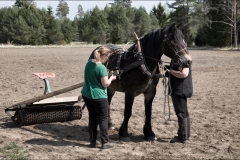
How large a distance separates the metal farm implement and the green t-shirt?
4.08ft

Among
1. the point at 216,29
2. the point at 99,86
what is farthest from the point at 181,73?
the point at 216,29

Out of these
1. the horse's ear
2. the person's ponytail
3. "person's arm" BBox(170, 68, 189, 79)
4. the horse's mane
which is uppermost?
the horse's ear

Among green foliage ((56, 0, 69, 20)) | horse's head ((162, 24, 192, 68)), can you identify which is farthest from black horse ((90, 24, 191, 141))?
green foliage ((56, 0, 69, 20))

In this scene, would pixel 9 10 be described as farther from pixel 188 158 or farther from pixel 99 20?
pixel 188 158

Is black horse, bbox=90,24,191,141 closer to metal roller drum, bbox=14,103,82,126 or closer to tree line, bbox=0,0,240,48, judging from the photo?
metal roller drum, bbox=14,103,82,126

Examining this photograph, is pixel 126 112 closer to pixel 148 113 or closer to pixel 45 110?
pixel 148 113

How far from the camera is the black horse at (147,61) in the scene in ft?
16.4

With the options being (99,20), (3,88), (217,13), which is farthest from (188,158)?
(99,20)

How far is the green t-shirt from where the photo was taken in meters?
4.92

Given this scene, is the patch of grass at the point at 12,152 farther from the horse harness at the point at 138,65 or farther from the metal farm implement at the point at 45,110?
the horse harness at the point at 138,65

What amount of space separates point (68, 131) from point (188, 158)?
2.76 meters

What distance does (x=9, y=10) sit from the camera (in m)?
56.7

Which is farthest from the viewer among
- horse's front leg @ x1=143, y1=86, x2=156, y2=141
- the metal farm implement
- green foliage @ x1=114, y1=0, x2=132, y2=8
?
green foliage @ x1=114, y1=0, x2=132, y2=8

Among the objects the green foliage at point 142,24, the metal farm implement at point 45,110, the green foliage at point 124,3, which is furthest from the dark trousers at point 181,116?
the green foliage at point 124,3
